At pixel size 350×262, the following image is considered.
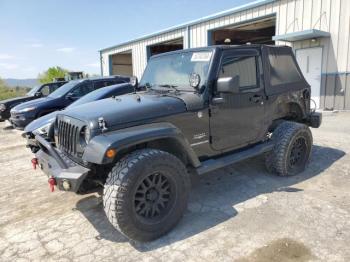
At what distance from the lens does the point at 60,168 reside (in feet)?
10.3

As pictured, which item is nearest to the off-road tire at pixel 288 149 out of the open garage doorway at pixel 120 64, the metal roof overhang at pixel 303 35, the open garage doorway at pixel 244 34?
the metal roof overhang at pixel 303 35

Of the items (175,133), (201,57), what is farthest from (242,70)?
(175,133)

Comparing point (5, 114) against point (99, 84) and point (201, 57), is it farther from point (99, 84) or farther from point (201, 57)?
point (201, 57)

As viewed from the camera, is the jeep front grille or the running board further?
the running board

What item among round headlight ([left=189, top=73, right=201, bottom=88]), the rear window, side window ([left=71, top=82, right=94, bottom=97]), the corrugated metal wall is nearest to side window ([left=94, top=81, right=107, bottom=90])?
side window ([left=71, top=82, right=94, bottom=97])

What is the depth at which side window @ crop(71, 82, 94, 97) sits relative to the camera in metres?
9.47

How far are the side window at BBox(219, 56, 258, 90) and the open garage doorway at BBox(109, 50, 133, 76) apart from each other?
71.7 ft

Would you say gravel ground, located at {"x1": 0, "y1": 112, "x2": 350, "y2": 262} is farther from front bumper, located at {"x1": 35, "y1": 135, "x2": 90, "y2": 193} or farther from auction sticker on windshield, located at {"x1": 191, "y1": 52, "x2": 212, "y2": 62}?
auction sticker on windshield, located at {"x1": 191, "y1": 52, "x2": 212, "y2": 62}

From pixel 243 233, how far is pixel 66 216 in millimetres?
2055

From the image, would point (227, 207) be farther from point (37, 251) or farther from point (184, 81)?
point (37, 251)

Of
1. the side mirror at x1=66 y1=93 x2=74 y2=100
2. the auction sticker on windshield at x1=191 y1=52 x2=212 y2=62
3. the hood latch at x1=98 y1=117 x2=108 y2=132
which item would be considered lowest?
the hood latch at x1=98 y1=117 x2=108 y2=132

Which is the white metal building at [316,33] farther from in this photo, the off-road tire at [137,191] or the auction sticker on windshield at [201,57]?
the off-road tire at [137,191]

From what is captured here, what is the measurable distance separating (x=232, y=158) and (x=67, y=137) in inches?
80.0

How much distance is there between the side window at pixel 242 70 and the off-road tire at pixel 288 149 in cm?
87
